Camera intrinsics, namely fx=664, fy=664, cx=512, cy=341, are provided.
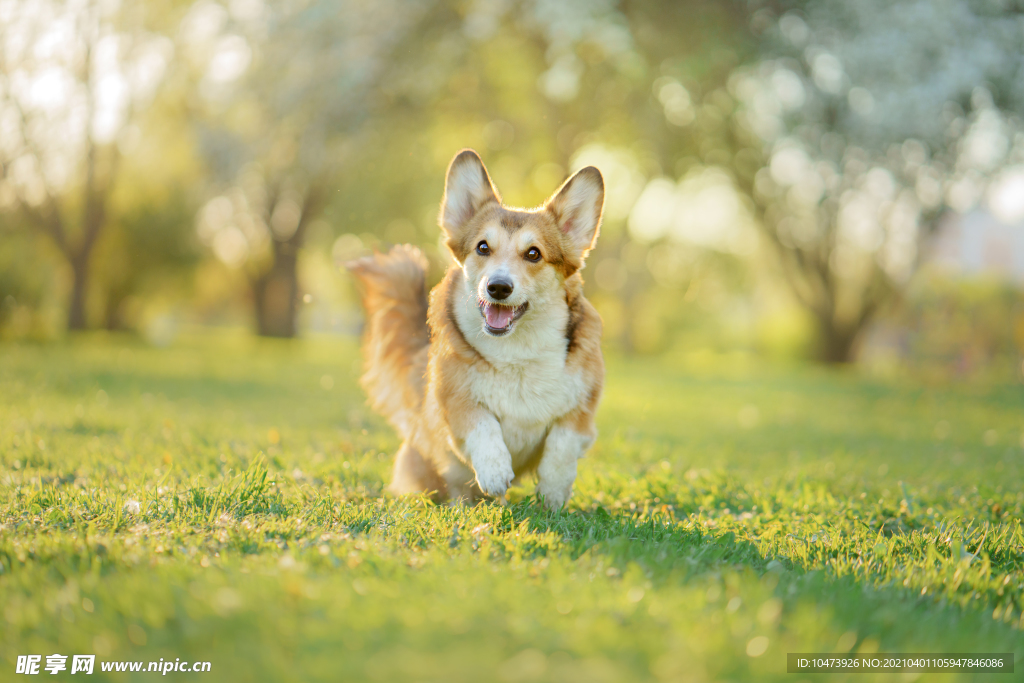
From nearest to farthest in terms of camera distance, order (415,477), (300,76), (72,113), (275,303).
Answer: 1. (415,477)
2. (300,76)
3. (72,113)
4. (275,303)

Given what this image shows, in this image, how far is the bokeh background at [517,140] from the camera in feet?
30.6

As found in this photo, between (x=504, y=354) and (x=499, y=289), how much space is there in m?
0.34

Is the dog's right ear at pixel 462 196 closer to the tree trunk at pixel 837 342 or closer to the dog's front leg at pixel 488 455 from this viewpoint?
the dog's front leg at pixel 488 455

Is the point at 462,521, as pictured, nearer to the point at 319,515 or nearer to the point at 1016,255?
the point at 319,515

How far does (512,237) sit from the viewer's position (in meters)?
3.48

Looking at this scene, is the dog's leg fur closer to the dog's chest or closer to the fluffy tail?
the dog's chest

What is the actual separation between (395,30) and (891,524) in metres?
9.51

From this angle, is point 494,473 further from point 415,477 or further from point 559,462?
point 415,477

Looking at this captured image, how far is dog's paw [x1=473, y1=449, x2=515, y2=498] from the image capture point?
310 centimetres

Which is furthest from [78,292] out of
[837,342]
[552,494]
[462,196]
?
[837,342]

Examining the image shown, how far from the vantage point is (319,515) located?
311 centimetres

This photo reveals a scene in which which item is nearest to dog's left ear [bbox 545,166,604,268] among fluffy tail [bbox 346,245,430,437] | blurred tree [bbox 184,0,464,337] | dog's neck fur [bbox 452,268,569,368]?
dog's neck fur [bbox 452,268,569,368]

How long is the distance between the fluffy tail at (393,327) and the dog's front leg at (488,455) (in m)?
0.85

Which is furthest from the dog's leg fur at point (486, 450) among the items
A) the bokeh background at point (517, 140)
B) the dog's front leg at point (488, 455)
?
the bokeh background at point (517, 140)
